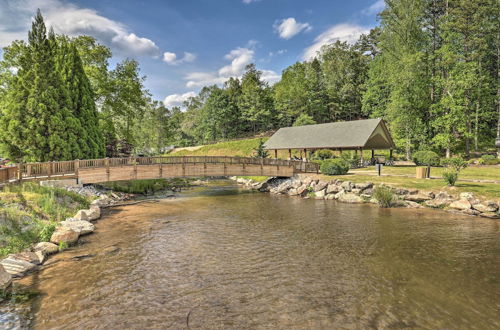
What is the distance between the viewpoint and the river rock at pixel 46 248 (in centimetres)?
1073

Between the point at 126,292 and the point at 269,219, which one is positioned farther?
the point at 269,219

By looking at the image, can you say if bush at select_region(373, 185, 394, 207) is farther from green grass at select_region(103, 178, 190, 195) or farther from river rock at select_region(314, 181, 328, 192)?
green grass at select_region(103, 178, 190, 195)

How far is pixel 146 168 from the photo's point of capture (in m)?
24.6

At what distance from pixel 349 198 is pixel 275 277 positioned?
15.9m

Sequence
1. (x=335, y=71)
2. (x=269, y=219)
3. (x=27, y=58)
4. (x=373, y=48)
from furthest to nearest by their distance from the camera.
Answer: (x=373, y=48)
(x=335, y=71)
(x=27, y=58)
(x=269, y=219)

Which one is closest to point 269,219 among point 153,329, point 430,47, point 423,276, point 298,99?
point 423,276

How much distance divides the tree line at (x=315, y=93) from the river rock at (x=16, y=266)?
17.5 metres

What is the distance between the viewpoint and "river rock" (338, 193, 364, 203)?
22.7 meters

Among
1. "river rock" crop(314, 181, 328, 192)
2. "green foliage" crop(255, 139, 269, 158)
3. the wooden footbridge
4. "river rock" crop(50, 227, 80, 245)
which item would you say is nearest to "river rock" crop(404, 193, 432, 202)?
"river rock" crop(314, 181, 328, 192)

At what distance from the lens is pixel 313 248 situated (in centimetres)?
1197

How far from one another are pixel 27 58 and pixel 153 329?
1126 inches

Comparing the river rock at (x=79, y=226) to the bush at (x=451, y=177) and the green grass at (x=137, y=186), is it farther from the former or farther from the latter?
the bush at (x=451, y=177)

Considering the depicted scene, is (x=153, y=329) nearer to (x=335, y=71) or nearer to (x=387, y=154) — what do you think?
(x=387, y=154)

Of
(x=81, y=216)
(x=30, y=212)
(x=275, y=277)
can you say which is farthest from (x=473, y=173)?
(x=30, y=212)
